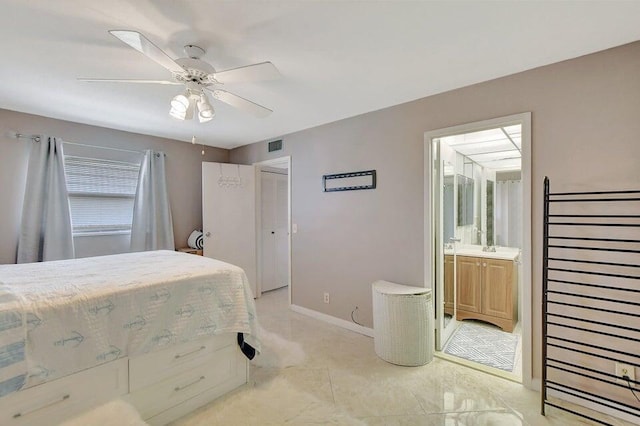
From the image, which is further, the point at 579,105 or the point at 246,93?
the point at 246,93

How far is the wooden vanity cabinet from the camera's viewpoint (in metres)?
3.12

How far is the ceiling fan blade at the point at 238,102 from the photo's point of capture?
6.53 feet

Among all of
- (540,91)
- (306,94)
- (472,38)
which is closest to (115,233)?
(306,94)

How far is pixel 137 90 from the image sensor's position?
2486mm

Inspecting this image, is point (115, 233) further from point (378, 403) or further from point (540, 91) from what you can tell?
point (540, 91)

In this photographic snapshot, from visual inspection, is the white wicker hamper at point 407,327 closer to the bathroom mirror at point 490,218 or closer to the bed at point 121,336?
→ the bed at point 121,336

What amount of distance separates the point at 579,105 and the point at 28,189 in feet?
16.1

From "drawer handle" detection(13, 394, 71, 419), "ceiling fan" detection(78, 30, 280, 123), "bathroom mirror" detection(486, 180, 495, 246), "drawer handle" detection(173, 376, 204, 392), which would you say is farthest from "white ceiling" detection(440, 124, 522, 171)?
"drawer handle" detection(13, 394, 71, 419)

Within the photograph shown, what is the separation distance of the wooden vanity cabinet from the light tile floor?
1044mm

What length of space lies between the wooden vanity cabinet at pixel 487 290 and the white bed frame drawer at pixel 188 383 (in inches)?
101

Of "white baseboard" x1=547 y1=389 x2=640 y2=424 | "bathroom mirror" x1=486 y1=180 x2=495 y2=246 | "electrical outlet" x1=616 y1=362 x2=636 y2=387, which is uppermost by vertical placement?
"bathroom mirror" x1=486 y1=180 x2=495 y2=246

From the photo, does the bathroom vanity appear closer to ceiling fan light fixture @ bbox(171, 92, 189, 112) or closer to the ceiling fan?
the ceiling fan

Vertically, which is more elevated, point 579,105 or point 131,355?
point 579,105

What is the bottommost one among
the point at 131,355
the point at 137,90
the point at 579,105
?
the point at 131,355
